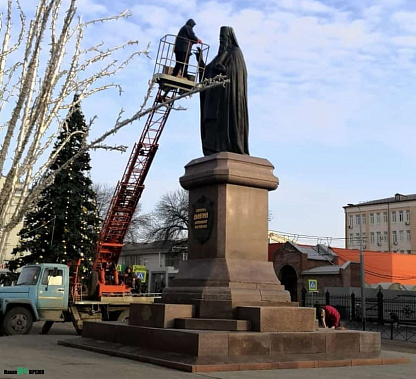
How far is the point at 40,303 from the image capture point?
656 inches

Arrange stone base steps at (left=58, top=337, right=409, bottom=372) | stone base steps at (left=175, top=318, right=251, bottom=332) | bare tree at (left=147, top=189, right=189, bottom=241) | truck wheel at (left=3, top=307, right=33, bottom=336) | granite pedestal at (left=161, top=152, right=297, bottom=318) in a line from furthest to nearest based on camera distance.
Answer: bare tree at (left=147, top=189, right=189, bottom=241)
truck wheel at (left=3, top=307, right=33, bottom=336)
granite pedestal at (left=161, top=152, right=297, bottom=318)
stone base steps at (left=175, top=318, right=251, bottom=332)
stone base steps at (left=58, top=337, right=409, bottom=372)

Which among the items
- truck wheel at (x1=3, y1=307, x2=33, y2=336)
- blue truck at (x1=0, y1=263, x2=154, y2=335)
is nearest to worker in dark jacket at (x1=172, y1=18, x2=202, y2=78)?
blue truck at (x1=0, y1=263, x2=154, y2=335)

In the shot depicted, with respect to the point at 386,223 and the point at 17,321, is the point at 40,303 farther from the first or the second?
the point at 386,223

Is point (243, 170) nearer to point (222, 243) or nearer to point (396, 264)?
point (222, 243)

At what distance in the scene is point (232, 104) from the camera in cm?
1223

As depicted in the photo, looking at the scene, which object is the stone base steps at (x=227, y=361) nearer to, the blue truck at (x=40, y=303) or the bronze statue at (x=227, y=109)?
the bronze statue at (x=227, y=109)

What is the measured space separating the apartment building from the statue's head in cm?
6983

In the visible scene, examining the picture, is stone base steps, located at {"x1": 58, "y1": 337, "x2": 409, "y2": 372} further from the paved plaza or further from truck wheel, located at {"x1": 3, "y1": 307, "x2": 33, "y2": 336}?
truck wheel, located at {"x1": 3, "y1": 307, "x2": 33, "y2": 336}

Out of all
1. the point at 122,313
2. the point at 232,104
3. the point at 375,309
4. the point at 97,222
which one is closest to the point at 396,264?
the point at 375,309

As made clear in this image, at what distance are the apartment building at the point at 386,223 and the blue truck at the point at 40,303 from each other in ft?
217

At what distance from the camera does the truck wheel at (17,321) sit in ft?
52.4

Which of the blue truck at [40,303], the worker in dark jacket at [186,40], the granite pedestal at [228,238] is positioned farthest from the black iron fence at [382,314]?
the granite pedestal at [228,238]

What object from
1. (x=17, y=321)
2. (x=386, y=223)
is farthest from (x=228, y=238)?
(x=386, y=223)

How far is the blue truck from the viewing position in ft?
53.1
